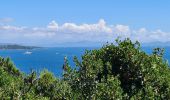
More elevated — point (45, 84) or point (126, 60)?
point (126, 60)

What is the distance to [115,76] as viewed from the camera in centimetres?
3052

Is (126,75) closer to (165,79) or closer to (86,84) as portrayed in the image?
(165,79)

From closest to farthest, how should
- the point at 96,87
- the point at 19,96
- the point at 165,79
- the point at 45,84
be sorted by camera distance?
the point at 96,87 → the point at 19,96 → the point at 165,79 → the point at 45,84

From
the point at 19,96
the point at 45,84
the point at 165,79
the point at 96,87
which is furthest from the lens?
the point at 45,84

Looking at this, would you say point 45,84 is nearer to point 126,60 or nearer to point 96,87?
point 126,60

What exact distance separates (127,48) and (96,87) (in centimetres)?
772

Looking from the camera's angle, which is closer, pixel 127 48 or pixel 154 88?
pixel 154 88

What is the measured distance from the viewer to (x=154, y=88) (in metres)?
31.9

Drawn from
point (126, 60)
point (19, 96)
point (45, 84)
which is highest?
point (126, 60)

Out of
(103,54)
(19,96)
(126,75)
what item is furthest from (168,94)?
(19,96)

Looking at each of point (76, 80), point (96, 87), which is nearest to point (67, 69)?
point (76, 80)

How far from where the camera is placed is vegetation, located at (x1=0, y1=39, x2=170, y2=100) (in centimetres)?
2859

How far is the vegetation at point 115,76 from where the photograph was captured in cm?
2859

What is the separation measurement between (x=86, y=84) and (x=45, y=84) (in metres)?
54.8
